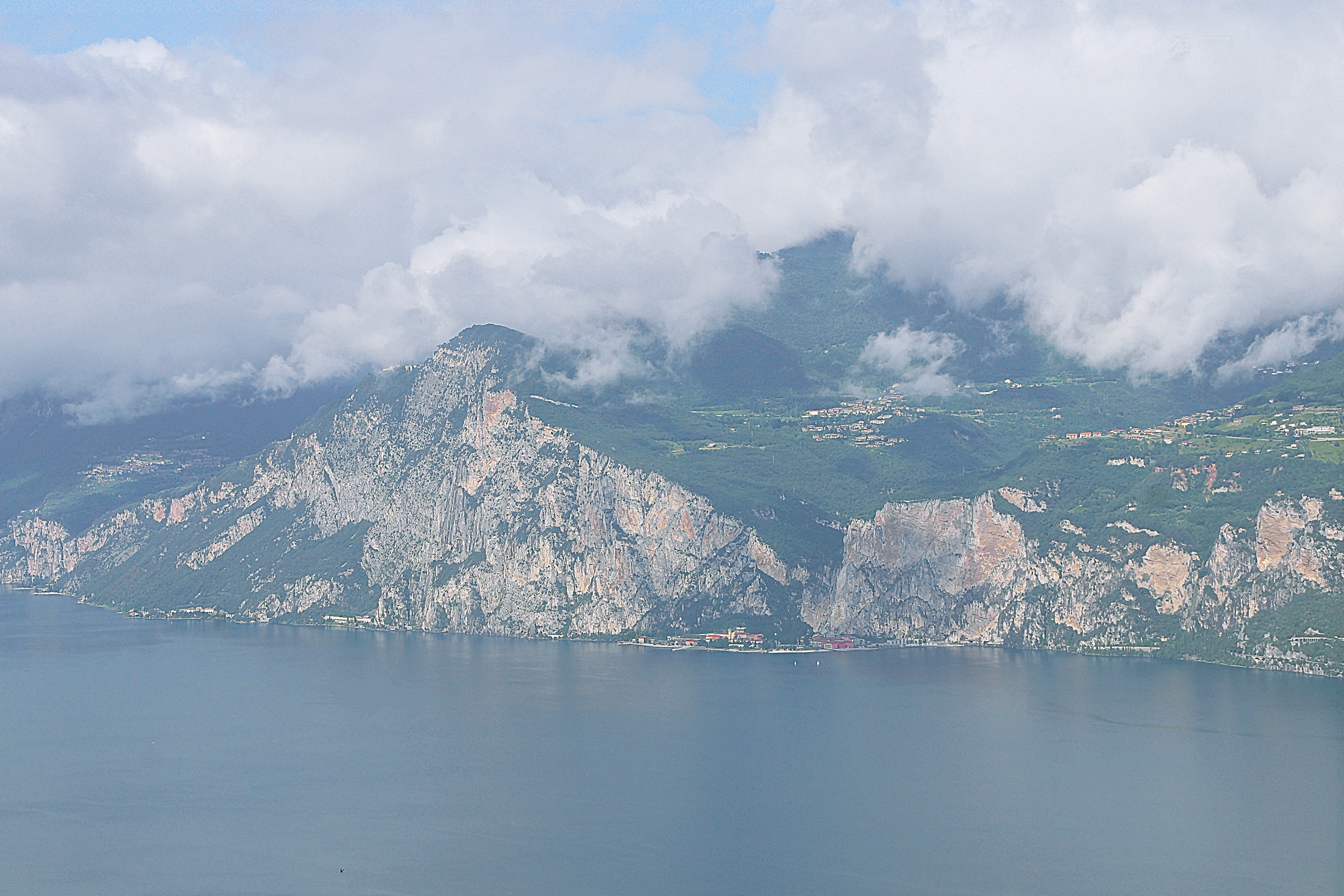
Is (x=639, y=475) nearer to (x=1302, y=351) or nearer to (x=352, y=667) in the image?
(x=352, y=667)

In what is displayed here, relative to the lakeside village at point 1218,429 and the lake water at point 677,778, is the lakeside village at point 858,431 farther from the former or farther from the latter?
the lake water at point 677,778

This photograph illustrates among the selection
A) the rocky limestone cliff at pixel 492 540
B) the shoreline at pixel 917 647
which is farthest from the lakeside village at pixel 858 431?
the shoreline at pixel 917 647

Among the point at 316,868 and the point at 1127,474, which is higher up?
the point at 1127,474

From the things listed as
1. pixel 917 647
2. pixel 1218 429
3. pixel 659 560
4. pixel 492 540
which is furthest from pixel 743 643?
pixel 1218 429

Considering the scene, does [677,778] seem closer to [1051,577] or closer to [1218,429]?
[1051,577]

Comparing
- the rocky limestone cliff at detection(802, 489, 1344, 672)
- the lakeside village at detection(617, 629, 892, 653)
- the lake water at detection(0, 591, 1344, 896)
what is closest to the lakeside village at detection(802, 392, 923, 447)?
the rocky limestone cliff at detection(802, 489, 1344, 672)

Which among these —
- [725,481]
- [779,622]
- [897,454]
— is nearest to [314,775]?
[779,622]
